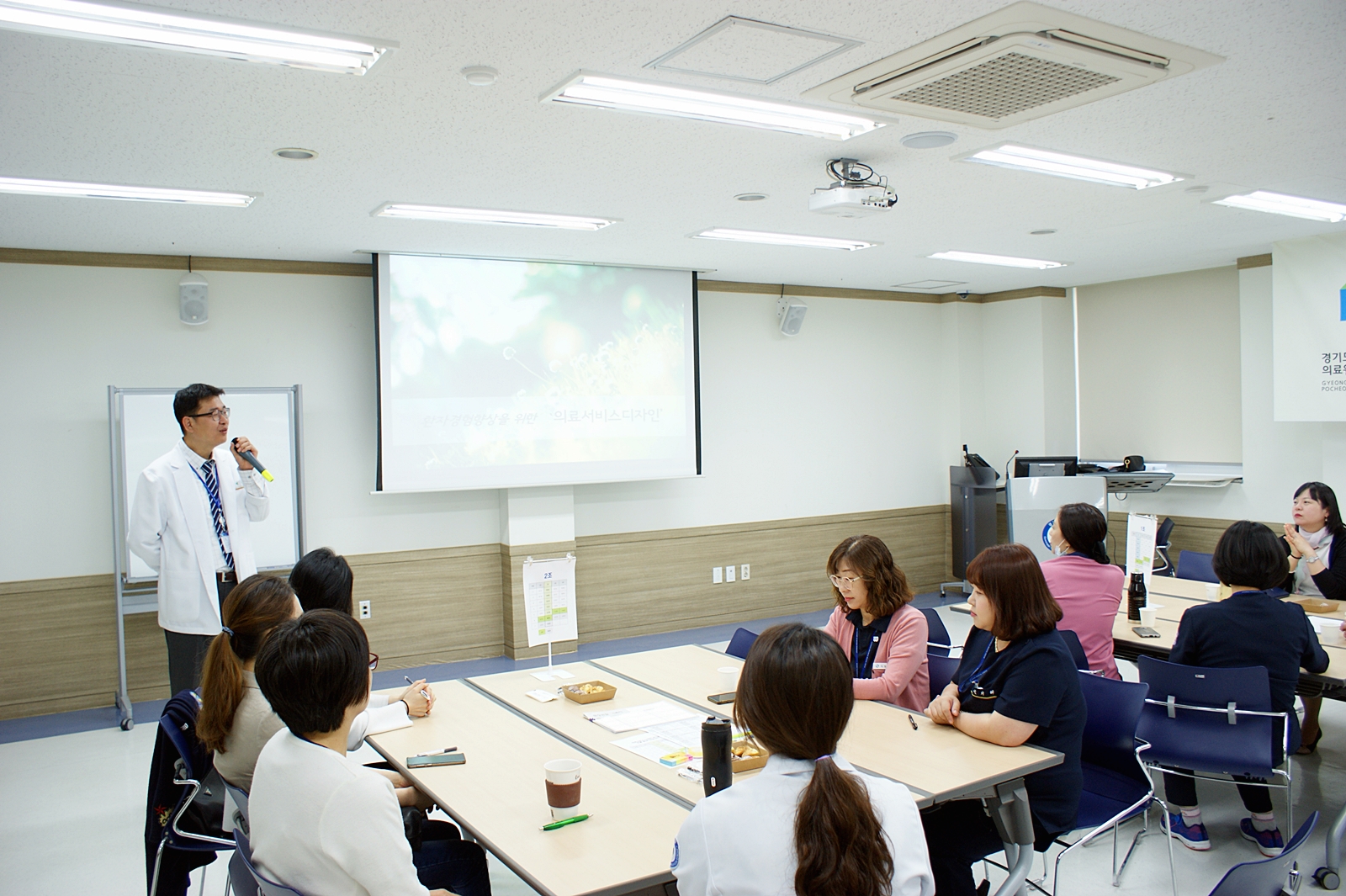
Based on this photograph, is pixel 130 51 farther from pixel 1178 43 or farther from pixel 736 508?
pixel 736 508

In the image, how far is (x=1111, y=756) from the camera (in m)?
3.04

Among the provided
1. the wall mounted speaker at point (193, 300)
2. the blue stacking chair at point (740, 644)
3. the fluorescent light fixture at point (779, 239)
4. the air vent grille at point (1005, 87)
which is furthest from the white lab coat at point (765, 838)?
the wall mounted speaker at point (193, 300)

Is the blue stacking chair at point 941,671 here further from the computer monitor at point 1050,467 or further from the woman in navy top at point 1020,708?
the computer monitor at point 1050,467

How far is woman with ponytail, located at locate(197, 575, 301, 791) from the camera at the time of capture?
245 cm

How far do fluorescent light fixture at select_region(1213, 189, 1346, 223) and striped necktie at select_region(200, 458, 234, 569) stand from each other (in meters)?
5.31

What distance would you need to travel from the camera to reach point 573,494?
7.11 meters

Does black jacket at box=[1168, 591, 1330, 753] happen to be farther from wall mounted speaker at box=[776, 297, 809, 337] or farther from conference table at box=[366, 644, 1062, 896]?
wall mounted speaker at box=[776, 297, 809, 337]

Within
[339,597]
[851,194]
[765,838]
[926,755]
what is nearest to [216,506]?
[339,597]

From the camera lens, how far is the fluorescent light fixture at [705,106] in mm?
3104

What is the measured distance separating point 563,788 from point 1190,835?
2762mm

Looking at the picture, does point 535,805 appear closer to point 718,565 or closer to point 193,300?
point 193,300

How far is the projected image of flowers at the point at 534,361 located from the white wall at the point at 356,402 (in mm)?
460

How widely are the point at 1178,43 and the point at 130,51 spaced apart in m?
3.11

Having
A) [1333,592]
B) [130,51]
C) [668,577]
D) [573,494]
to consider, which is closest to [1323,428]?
[1333,592]
